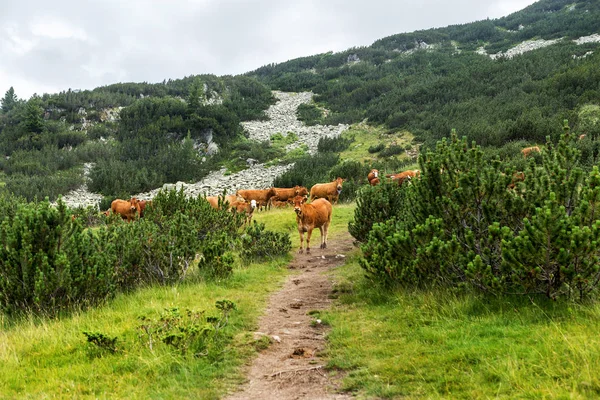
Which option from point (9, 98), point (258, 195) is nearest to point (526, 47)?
point (258, 195)

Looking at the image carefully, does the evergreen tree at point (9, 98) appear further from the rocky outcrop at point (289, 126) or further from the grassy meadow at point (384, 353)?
the grassy meadow at point (384, 353)

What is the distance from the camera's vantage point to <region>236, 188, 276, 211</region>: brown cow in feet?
64.0

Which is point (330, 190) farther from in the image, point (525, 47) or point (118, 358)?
point (525, 47)

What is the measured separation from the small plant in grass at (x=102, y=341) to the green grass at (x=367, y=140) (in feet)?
82.2

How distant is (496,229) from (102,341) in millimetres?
Answer: 4571

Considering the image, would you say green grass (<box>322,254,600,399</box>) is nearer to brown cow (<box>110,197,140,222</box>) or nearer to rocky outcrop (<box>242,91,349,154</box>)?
brown cow (<box>110,197,140,222</box>)

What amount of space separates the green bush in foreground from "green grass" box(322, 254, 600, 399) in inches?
12.7

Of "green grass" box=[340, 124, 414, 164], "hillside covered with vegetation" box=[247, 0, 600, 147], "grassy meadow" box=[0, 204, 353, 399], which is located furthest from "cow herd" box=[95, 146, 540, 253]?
"green grass" box=[340, 124, 414, 164]

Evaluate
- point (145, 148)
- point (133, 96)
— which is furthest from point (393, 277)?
point (133, 96)

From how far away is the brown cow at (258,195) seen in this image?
19.5 metres

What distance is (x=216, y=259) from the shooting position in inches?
315

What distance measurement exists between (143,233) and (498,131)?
68.9 feet

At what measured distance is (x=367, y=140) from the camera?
35594 millimetres

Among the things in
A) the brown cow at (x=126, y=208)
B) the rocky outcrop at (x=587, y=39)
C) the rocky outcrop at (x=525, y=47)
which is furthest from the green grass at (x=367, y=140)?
the rocky outcrop at (x=587, y=39)
